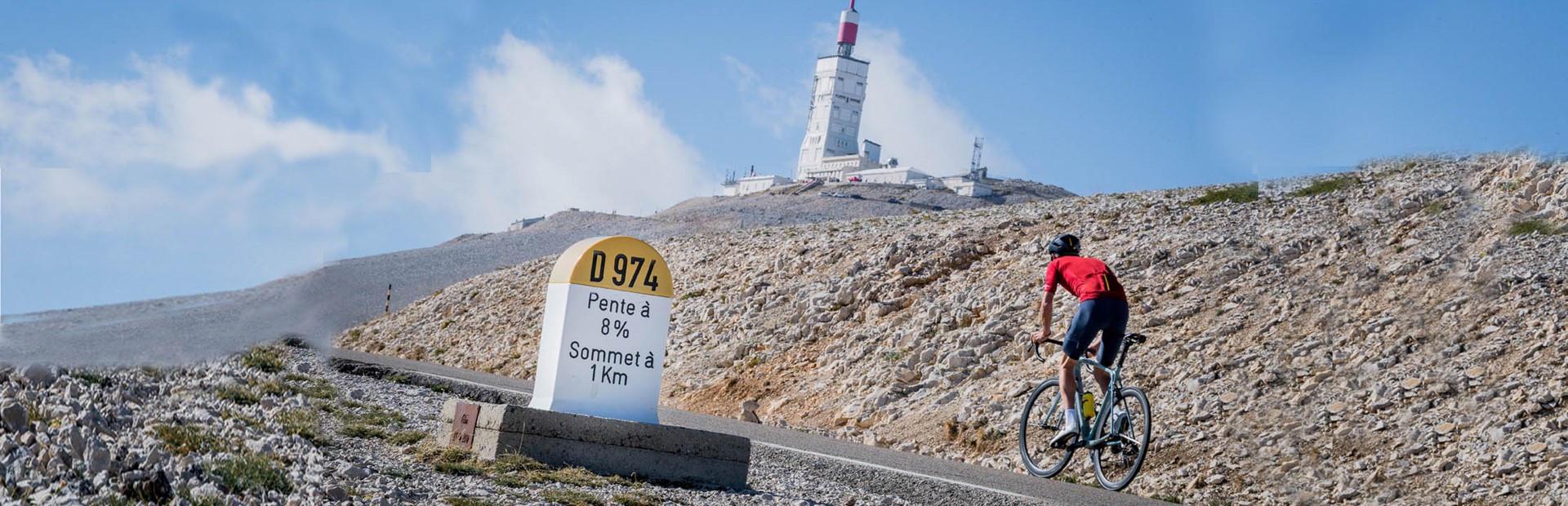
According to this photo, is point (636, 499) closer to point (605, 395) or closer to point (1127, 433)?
point (605, 395)

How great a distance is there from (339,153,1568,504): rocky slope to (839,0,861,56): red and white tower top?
82509 millimetres

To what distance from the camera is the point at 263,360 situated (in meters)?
13.7

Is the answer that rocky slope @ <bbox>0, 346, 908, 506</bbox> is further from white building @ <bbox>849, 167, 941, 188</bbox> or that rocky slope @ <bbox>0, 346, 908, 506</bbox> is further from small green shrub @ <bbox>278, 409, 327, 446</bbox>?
white building @ <bbox>849, 167, 941, 188</bbox>

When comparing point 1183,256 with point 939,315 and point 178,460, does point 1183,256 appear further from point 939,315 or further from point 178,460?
point 178,460

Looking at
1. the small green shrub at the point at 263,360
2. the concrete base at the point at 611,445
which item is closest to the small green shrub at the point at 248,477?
the concrete base at the point at 611,445

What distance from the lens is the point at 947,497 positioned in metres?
8.27

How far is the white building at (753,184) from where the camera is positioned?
3410 inches

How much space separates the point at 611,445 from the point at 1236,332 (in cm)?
888

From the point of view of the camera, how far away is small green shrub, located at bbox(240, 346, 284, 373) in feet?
43.4

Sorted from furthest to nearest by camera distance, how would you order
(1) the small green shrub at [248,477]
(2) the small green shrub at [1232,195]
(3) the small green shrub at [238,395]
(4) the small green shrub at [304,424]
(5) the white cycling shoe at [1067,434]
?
(2) the small green shrub at [1232,195] < (3) the small green shrub at [238,395] < (5) the white cycling shoe at [1067,434] < (4) the small green shrub at [304,424] < (1) the small green shrub at [248,477]

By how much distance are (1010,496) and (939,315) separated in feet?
34.0

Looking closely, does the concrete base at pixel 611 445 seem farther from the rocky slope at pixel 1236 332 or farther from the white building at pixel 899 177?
the white building at pixel 899 177

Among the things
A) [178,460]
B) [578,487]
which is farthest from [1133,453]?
[178,460]

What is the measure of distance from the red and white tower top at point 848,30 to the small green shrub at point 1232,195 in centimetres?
8654
